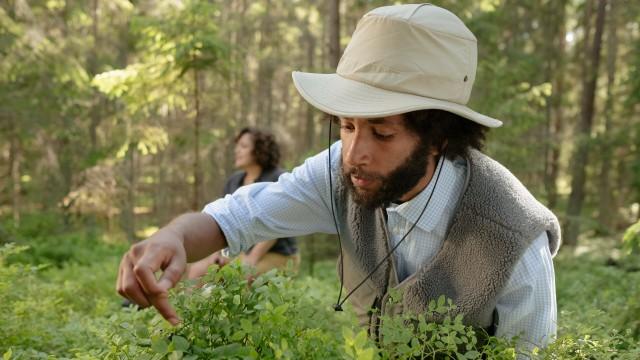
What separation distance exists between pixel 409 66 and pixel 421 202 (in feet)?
1.66

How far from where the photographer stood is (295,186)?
2312 mm

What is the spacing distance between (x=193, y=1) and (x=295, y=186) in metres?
5.64

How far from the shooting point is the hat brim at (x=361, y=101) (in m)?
1.82

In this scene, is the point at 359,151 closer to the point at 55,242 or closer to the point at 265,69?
the point at 55,242

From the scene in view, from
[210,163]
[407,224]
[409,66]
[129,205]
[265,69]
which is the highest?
[409,66]

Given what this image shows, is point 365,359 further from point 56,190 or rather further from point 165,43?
point 56,190

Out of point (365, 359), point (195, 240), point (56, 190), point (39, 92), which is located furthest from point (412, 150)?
point (56, 190)

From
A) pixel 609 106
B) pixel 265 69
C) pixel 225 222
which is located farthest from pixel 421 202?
pixel 265 69

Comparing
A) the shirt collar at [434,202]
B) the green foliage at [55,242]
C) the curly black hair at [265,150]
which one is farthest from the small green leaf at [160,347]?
the green foliage at [55,242]

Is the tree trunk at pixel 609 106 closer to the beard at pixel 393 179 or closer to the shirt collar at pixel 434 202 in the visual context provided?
the shirt collar at pixel 434 202

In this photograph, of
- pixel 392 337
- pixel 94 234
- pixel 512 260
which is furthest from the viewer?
pixel 94 234

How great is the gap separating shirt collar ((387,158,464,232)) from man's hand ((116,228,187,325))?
848mm

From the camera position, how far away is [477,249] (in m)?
1.91

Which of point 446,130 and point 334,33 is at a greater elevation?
point 446,130
